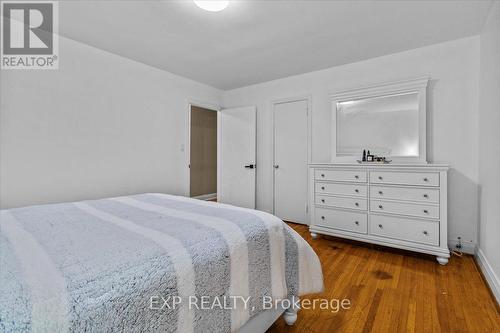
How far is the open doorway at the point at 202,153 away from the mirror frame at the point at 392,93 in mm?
3212

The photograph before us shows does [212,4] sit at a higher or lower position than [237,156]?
higher

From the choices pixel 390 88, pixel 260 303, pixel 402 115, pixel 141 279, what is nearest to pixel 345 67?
pixel 390 88

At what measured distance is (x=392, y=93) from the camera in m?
2.94

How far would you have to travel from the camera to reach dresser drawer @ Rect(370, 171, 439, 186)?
7.85 ft

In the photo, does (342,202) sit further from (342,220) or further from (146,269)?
(146,269)

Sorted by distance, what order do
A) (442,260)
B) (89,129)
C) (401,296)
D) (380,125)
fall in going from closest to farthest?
1. (401,296)
2. (442,260)
3. (89,129)
4. (380,125)

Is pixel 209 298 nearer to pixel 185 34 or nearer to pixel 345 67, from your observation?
pixel 185 34

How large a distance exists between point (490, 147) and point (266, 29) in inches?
90.7

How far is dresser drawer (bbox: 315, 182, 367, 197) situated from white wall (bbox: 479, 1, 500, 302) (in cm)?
104

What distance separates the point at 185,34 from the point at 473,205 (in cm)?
357

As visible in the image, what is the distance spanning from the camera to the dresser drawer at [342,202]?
2.79m

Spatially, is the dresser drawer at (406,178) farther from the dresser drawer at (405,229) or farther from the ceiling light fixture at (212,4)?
the ceiling light fixture at (212,4)

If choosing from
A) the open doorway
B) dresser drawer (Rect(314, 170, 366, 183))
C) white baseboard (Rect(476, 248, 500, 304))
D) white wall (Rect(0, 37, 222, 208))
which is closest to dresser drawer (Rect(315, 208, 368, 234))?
dresser drawer (Rect(314, 170, 366, 183))

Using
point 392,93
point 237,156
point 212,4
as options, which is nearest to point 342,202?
point 392,93
